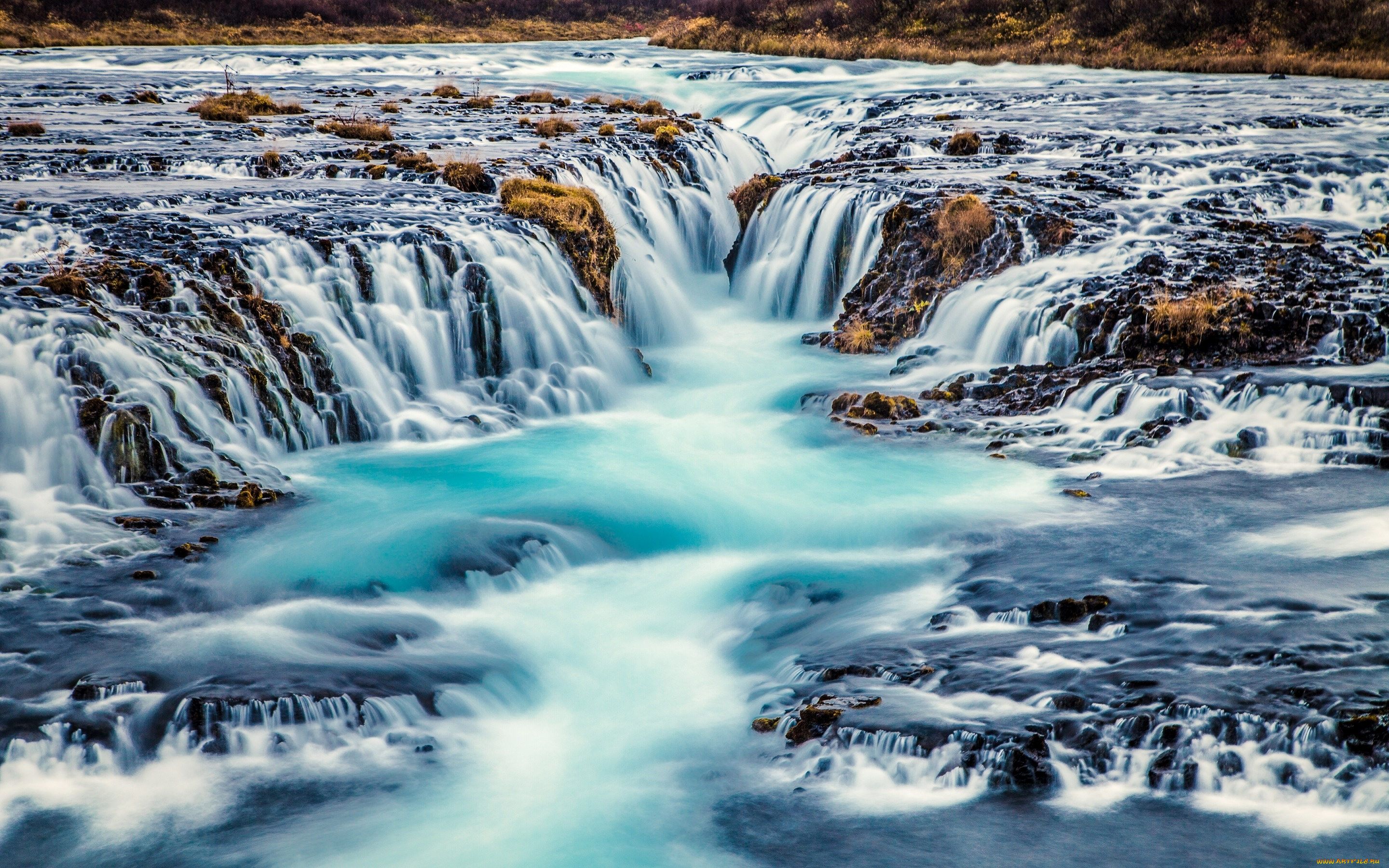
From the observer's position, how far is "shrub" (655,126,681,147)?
23.5 meters

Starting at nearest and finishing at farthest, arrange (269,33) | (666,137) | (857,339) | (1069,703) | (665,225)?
1. (1069,703)
2. (857,339)
3. (665,225)
4. (666,137)
5. (269,33)

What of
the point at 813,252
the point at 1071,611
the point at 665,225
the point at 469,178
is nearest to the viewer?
the point at 1071,611

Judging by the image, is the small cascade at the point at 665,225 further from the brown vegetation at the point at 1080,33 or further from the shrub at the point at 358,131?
the brown vegetation at the point at 1080,33

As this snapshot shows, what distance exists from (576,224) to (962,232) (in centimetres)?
624

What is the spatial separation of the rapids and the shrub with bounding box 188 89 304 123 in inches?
173

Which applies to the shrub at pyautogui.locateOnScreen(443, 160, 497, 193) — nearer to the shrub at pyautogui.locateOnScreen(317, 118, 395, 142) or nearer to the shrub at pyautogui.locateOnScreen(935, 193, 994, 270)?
the shrub at pyautogui.locateOnScreen(317, 118, 395, 142)

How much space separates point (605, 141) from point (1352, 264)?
14360 mm

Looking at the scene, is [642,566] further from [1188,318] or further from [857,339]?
[1188,318]

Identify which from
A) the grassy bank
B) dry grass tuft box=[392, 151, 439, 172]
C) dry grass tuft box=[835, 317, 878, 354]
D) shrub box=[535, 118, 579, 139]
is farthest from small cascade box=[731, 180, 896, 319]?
the grassy bank

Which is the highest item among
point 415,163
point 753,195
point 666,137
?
point 666,137

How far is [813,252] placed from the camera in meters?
19.2

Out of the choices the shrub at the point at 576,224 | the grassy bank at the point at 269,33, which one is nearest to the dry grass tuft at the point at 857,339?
the shrub at the point at 576,224

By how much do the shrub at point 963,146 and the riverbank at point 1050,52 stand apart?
49.6 feet

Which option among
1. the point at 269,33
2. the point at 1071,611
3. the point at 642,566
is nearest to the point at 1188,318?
the point at 1071,611
